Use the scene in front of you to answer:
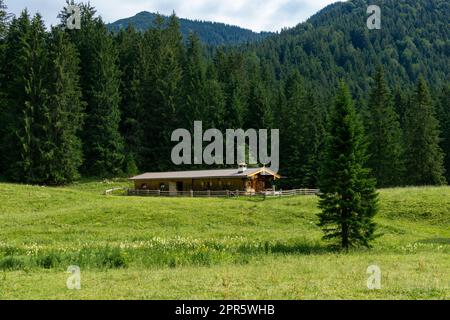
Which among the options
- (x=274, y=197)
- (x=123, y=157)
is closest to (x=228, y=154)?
(x=123, y=157)

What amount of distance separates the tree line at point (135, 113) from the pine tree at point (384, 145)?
0.16 metres

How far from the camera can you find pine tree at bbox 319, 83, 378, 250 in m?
27.1

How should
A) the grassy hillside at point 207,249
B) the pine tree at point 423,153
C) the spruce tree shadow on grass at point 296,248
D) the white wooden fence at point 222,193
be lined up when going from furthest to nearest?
the pine tree at point 423,153
the white wooden fence at point 222,193
the spruce tree shadow on grass at point 296,248
the grassy hillside at point 207,249

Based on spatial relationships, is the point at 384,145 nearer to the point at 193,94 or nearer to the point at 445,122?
the point at 445,122

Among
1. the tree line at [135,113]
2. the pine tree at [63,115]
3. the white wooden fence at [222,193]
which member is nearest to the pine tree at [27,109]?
the tree line at [135,113]

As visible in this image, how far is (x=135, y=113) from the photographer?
81.9 m

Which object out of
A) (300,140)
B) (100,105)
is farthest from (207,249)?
(100,105)

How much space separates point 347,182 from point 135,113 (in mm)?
59735

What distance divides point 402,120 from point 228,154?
4019 centimetres

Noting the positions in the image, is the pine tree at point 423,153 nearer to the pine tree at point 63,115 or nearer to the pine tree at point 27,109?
the pine tree at point 63,115

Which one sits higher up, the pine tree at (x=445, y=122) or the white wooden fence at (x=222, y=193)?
the pine tree at (x=445, y=122)

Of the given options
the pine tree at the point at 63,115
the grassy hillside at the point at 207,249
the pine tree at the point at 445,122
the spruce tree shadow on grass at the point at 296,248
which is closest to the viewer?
the grassy hillside at the point at 207,249

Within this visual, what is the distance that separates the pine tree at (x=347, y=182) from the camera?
1068 inches

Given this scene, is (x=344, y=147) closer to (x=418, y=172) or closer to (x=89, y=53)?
(x=418, y=172)
